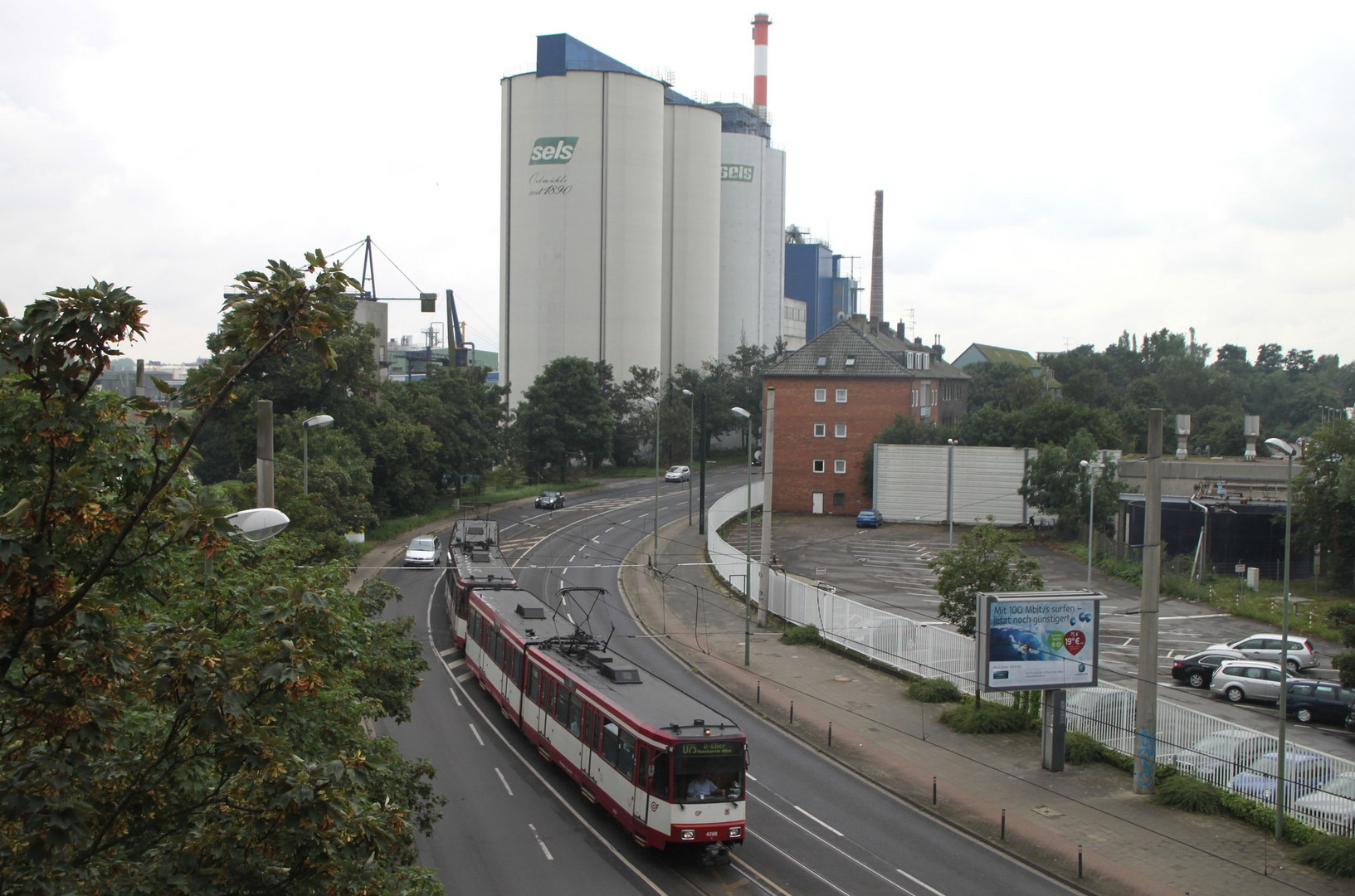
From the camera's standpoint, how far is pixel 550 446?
80125 mm

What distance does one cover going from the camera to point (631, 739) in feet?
62.0

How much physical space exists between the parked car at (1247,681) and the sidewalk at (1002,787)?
A: 29.9ft

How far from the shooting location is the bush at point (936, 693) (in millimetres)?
30547

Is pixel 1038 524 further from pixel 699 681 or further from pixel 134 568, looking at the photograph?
pixel 134 568

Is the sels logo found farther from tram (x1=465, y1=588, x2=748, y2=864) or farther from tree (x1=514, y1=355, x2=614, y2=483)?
tram (x1=465, y1=588, x2=748, y2=864)

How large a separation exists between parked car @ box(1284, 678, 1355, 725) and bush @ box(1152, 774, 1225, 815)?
32.3 ft

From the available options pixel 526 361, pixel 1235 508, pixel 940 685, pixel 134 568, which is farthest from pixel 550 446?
pixel 134 568

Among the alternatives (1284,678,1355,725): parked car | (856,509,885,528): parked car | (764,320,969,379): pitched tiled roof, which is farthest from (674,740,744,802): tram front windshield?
(764,320,969,379): pitched tiled roof

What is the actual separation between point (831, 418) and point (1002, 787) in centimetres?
5111

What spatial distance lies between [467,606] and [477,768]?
29.7 feet

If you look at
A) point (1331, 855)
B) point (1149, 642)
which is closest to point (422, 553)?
point (1149, 642)

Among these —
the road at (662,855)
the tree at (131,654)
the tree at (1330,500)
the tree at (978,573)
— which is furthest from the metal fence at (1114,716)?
the tree at (1330,500)

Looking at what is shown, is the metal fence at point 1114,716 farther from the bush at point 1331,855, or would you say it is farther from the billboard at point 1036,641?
the billboard at point 1036,641

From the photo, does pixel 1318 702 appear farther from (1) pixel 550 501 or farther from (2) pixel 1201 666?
(1) pixel 550 501
